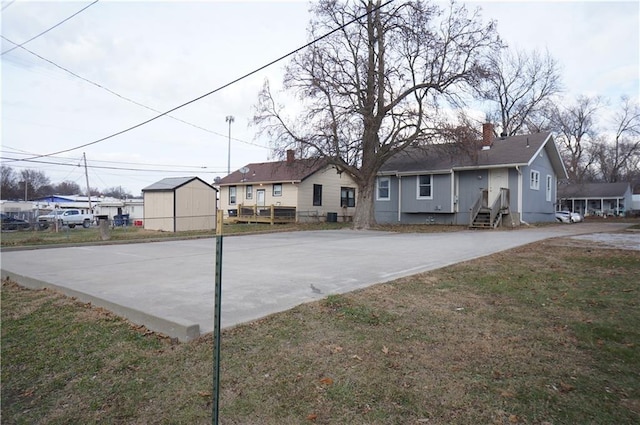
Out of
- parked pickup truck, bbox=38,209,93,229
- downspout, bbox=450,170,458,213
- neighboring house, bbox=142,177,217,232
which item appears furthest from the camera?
parked pickup truck, bbox=38,209,93,229

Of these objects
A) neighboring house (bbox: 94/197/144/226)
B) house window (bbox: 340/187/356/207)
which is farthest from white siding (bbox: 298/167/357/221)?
neighboring house (bbox: 94/197/144/226)

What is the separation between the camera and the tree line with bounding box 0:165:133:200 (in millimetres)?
76794

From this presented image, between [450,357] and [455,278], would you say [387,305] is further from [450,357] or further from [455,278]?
[455,278]

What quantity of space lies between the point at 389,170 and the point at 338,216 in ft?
28.7

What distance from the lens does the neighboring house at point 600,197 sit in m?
45.9

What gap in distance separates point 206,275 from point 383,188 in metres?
20.4

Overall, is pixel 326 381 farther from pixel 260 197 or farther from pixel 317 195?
pixel 260 197

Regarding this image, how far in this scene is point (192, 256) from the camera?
430 inches

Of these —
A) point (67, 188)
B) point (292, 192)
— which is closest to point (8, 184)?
point (67, 188)

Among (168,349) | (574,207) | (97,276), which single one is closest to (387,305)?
(168,349)

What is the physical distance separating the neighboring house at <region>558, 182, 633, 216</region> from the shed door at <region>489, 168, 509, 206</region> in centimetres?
3063

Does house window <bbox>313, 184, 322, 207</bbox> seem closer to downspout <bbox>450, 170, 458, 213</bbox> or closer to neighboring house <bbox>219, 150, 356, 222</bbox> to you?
neighboring house <bbox>219, 150, 356, 222</bbox>

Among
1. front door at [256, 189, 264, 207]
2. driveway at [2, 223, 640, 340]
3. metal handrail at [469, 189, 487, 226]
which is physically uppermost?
front door at [256, 189, 264, 207]

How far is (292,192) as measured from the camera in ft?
98.2
